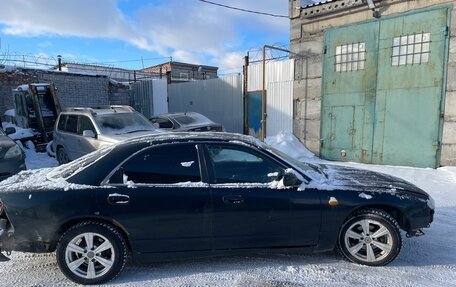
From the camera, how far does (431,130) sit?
25.5 feet

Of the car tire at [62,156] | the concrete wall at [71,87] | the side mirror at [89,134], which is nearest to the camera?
the side mirror at [89,134]

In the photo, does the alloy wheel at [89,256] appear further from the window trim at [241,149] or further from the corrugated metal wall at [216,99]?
the corrugated metal wall at [216,99]

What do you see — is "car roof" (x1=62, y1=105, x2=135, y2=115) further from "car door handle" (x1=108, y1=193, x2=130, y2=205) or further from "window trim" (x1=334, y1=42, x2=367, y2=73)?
"window trim" (x1=334, y1=42, x2=367, y2=73)

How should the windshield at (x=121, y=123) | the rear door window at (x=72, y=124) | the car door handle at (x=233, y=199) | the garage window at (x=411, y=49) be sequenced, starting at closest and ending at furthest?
1. the car door handle at (x=233, y=199)
2. the windshield at (x=121, y=123)
3. the garage window at (x=411, y=49)
4. the rear door window at (x=72, y=124)

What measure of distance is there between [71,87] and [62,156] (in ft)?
27.7

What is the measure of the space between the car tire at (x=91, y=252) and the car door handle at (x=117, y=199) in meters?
0.27

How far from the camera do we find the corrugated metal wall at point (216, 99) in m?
12.7

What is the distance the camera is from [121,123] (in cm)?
772

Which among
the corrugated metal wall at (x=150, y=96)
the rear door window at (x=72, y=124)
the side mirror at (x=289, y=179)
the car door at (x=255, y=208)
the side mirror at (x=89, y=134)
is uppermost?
the corrugated metal wall at (x=150, y=96)

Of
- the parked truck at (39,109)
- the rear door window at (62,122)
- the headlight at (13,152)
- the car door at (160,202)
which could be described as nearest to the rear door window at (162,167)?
the car door at (160,202)

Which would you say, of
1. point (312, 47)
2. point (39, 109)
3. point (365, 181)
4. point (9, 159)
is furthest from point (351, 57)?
point (39, 109)

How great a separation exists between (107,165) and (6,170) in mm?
3843

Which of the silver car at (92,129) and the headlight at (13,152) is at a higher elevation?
the silver car at (92,129)

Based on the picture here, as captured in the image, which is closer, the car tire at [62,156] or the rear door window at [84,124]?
the rear door window at [84,124]
